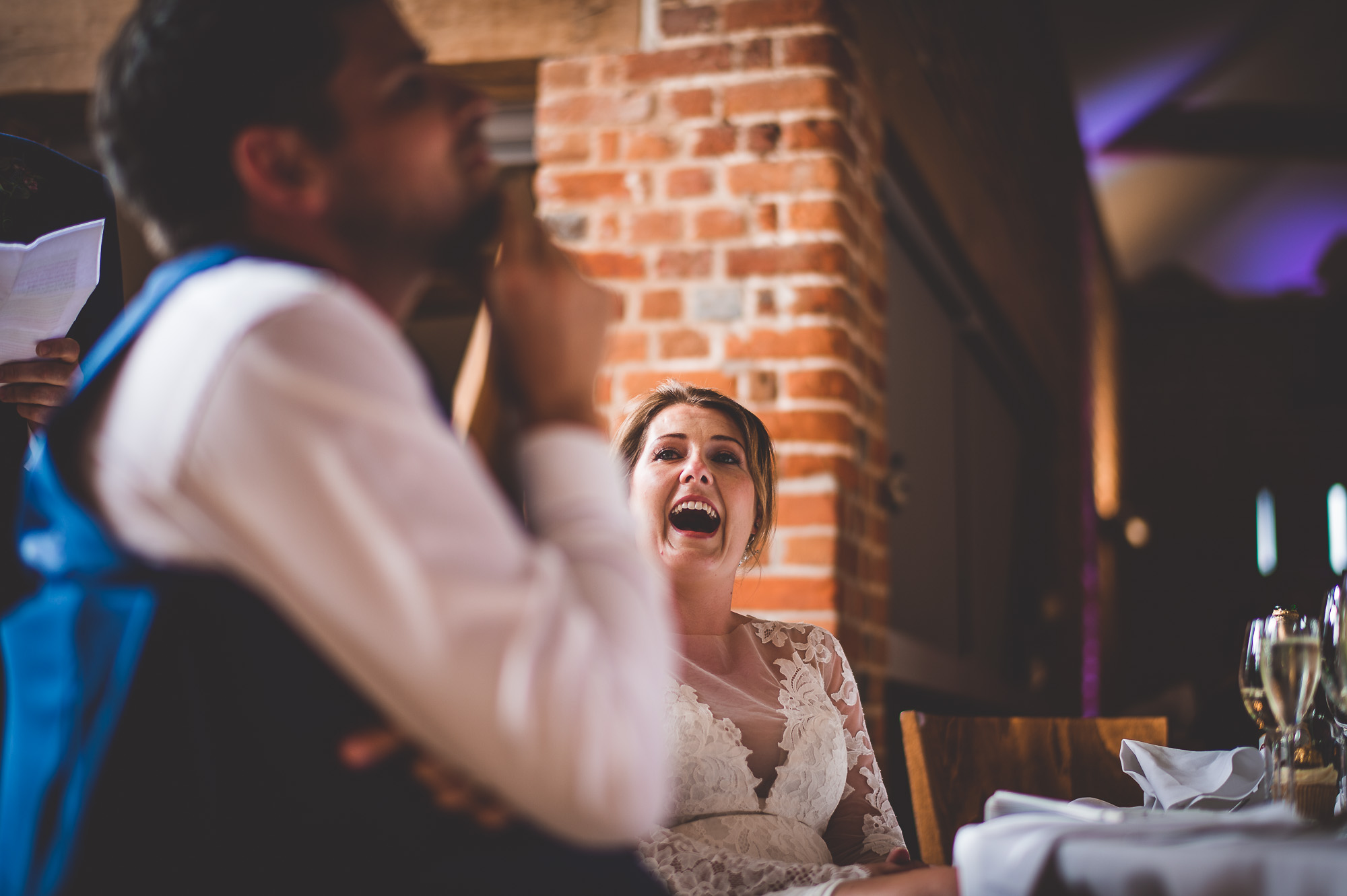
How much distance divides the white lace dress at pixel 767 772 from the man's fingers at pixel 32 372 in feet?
3.16

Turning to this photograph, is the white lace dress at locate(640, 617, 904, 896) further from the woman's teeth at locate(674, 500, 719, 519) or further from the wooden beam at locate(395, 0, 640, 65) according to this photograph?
the wooden beam at locate(395, 0, 640, 65)

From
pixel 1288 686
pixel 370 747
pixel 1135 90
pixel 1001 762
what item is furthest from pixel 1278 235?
pixel 370 747

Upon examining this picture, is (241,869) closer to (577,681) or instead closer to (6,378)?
(577,681)

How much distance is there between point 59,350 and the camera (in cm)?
142

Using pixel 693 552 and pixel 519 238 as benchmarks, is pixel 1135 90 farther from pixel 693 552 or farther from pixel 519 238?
pixel 519 238

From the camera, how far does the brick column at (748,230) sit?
2.27 meters

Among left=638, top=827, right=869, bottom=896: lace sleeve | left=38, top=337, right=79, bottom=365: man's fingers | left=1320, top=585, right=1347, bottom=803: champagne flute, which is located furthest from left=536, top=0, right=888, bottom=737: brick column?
left=38, top=337, right=79, bottom=365: man's fingers

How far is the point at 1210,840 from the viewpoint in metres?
0.87

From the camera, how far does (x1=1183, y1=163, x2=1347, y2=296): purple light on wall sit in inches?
304

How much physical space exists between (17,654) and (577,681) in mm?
362

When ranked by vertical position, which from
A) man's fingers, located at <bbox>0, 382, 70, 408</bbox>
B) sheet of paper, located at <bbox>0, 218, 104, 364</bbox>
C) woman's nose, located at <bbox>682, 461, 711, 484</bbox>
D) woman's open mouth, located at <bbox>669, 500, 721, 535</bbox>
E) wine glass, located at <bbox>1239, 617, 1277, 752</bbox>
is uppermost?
sheet of paper, located at <bbox>0, 218, 104, 364</bbox>

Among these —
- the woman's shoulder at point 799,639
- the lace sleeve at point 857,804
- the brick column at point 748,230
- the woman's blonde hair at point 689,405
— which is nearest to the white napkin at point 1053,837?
the lace sleeve at point 857,804

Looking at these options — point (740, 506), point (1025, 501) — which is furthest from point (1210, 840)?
point (1025, 501)

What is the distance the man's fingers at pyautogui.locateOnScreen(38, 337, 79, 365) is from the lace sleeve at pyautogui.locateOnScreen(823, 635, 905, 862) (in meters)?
1.27
